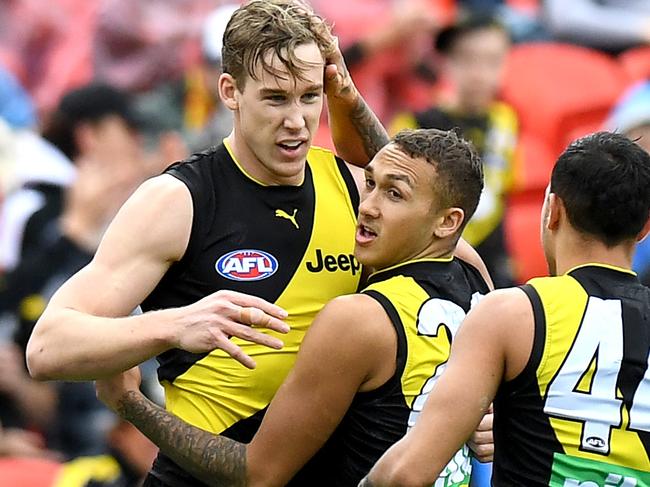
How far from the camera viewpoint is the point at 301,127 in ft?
14.0

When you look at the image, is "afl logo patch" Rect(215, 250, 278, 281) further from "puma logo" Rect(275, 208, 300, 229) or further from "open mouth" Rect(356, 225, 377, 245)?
"open mouth" Rect(356, 225, 377, 245)

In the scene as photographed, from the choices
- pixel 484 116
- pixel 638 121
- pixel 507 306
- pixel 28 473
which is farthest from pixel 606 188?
pixel 484 116

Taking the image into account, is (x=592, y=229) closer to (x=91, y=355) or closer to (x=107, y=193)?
Result: (x=91, y=355)

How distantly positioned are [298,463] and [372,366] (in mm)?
367

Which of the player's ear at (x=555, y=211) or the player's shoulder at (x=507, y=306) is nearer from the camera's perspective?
the player's shoulder at (x=507, y=306)

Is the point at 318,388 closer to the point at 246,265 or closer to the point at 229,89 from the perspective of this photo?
the point at 246,265

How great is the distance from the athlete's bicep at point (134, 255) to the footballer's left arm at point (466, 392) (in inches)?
41.7

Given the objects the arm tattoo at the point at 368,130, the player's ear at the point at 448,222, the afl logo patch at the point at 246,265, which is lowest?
the afl logo patch at the point at 246,265

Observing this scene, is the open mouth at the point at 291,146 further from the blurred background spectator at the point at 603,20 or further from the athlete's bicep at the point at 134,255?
the blurred background spectator at the point at 603,20

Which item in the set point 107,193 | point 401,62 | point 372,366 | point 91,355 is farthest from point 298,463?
point 401,62

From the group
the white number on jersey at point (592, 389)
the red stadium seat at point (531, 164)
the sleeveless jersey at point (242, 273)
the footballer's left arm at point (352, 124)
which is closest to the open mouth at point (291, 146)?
the sleeveless jersey at point (242, 273)

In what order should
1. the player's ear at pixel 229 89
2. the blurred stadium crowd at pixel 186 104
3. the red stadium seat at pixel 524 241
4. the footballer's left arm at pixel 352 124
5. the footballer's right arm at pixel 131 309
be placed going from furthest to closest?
the red stadium seat at pixel 524 241
the blurred stadium crowd at pixel 186 104
the footballer's left arm at pixel 352 124
the player's ear at pixel 229 89
the footballer's right arm at pixel 131 309

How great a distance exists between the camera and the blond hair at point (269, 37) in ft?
13.8

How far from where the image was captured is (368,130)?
4.74 m
